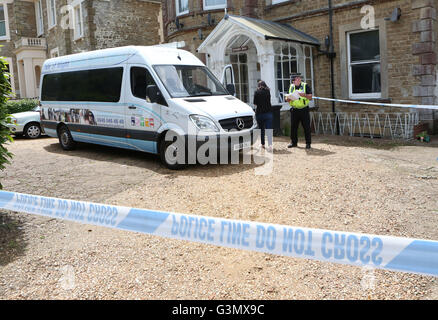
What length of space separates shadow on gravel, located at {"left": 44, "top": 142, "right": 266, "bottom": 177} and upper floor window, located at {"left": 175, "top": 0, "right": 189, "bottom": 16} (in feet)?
27.1

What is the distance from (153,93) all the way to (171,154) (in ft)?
4.05

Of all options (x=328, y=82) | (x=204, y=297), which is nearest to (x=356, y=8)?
(x=328, y=82)

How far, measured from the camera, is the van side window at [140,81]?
28.1 ft

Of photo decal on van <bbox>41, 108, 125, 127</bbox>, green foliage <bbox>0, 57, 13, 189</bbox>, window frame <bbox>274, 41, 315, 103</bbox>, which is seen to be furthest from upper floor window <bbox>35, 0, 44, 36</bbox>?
green foliage <bbox>0, 57, 13, 189</bbox>

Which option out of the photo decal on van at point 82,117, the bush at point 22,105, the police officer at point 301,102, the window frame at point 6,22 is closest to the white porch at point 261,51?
the police officer at point 301,102

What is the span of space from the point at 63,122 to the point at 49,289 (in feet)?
25.8

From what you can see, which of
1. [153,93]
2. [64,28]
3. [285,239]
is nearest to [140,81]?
[153,93]

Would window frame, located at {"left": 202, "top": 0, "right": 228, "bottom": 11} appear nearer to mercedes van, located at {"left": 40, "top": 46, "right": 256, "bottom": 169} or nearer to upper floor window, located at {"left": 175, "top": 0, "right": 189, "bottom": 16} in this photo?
upper floor window, located at {"left": 175, "top": 0, "right": 189, "bottom": 16}

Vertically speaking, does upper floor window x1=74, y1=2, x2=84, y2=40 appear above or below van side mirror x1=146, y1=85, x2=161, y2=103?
above

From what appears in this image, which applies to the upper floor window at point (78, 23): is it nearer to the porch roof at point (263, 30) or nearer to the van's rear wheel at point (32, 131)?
the van's rear wheel at point (32, 131)

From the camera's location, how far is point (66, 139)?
11.3m

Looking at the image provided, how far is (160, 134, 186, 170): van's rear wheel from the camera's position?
805 centimetres

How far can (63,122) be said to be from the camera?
11.2 metres

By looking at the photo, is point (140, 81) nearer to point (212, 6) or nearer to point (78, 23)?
point (212, 6)
